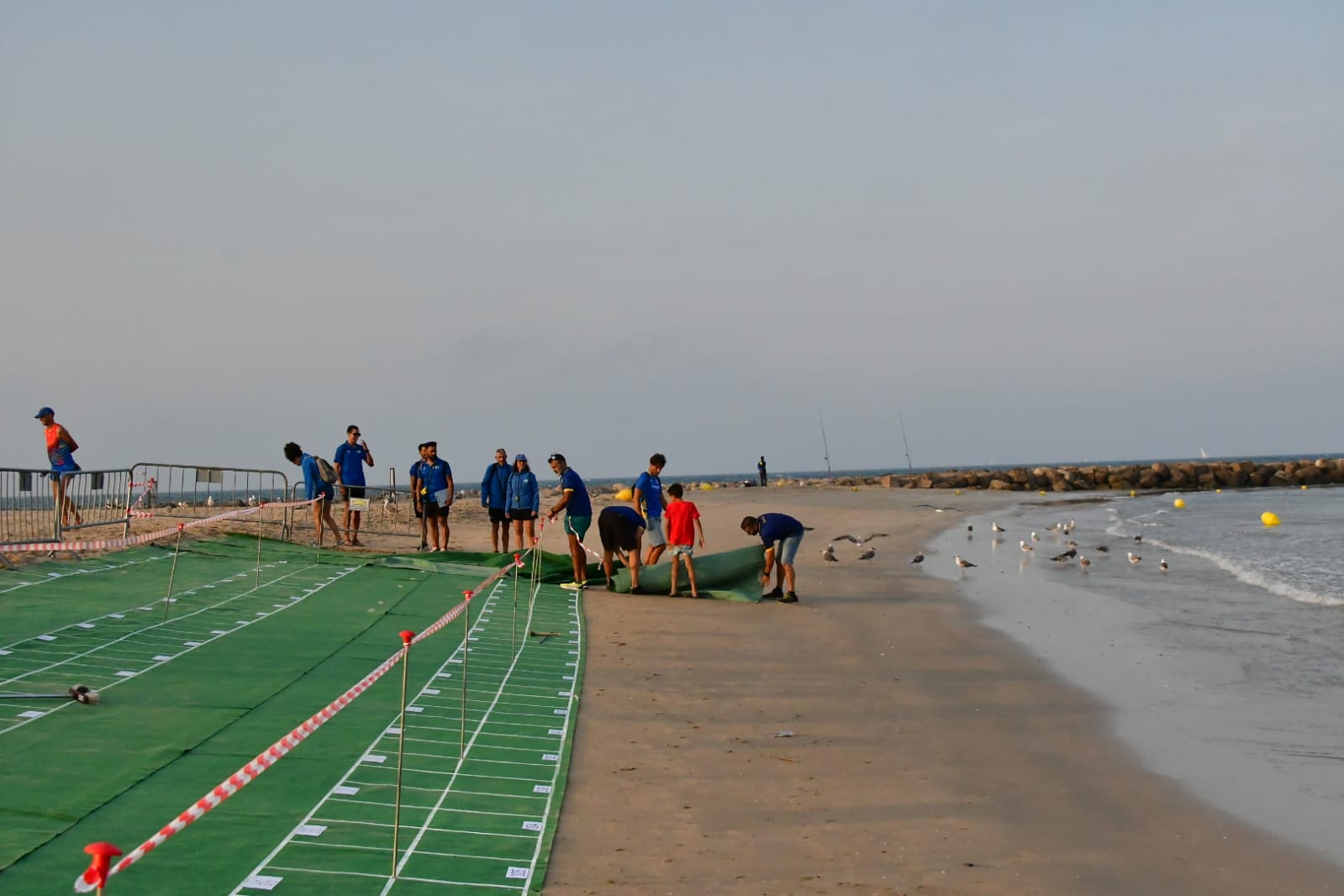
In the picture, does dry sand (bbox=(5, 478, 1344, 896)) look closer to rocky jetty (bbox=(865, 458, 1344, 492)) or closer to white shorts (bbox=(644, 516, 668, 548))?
white shorts (bbox=(644, 516, 668, 548))

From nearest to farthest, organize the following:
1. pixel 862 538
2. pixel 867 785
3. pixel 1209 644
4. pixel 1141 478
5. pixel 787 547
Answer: pixel 867 785
pixel 1209 644
pixel 787 547
pixel 862 538
pixel 1141 478

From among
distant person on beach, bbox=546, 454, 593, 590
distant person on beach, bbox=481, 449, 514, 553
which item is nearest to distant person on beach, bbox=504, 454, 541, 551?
distant person on beach, bbox=481, 449, 514, 553

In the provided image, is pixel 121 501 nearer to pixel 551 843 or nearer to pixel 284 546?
pixel 284 546

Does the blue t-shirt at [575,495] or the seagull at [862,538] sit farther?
the seagull at [862,538]

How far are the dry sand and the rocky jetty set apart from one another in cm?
4610

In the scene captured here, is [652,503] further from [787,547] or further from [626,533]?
[787,547]

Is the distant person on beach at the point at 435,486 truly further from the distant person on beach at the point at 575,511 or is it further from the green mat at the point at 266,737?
the green mat at the point at 266,737

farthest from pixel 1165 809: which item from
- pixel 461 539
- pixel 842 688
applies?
pixel 461 539

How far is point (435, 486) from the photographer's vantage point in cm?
1695

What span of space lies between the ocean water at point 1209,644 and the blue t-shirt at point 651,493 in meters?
4.26

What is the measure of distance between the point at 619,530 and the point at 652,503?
1.19 meters

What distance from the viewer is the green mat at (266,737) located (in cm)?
463

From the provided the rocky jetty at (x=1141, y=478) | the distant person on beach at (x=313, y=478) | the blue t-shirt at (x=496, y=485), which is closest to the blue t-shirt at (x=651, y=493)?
the blue t-shirt at (x=496, y=485)

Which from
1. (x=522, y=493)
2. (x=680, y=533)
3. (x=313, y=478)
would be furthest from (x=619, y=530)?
(x=313, y=478)
